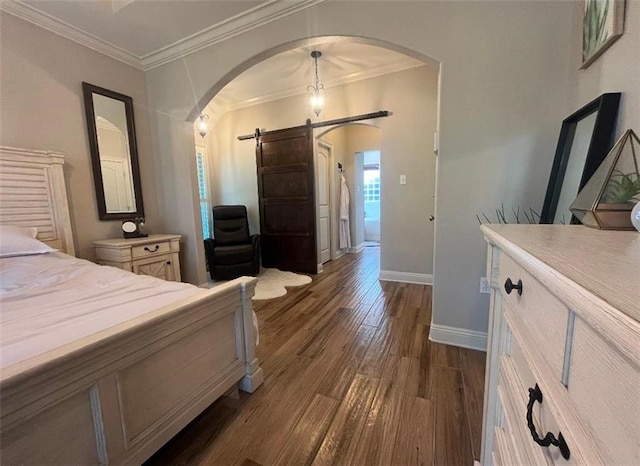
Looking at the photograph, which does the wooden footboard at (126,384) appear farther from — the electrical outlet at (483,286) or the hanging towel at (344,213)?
the hanging towel at (344,213)

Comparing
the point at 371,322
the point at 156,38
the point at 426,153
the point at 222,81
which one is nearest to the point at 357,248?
the point at 426,153

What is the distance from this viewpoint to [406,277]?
3.46 meters

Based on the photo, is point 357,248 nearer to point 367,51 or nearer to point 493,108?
point 367,51

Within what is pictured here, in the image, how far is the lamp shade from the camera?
0.80 metres

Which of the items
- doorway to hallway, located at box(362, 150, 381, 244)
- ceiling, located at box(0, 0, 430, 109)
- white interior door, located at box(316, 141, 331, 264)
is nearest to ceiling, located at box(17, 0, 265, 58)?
ceiling, located at box(0, 0, 430, 109)

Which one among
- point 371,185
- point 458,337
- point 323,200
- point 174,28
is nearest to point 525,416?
point 458,337

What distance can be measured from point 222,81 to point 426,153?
7.68ft

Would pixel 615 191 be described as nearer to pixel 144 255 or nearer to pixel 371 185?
pixel 144 255

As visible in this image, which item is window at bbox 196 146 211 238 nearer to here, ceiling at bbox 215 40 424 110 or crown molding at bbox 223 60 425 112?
crown molding at bbox 223 60 425 112

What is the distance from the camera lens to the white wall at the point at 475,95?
157 centimetres

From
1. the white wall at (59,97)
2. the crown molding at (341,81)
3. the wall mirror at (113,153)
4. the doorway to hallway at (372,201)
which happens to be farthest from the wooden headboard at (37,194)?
the doorway to hallway at (372,201)

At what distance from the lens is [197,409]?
1214 mm

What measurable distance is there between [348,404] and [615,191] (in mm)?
1463

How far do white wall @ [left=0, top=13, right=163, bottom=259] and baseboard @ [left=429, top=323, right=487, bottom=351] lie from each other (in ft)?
10.4
